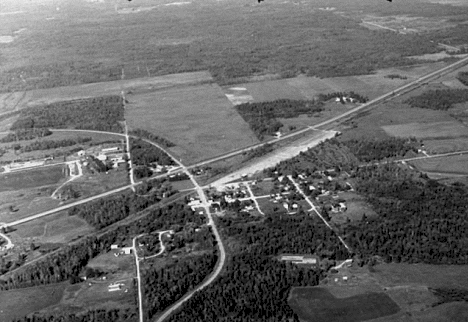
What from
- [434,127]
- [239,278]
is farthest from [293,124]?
[239,278]

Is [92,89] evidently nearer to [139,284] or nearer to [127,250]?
[127,250]

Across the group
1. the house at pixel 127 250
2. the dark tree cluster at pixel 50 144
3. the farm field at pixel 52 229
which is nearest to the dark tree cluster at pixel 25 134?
the dark tree cluster at pixel 50 144

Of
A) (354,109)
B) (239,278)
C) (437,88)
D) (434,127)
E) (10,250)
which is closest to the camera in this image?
(239,278)

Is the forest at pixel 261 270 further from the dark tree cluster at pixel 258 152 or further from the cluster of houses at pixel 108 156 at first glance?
the cluster of houses at pixel 108 156

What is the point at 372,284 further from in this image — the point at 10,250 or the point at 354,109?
the point at 354,109

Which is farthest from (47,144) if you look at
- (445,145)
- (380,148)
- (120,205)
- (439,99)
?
(439,99)

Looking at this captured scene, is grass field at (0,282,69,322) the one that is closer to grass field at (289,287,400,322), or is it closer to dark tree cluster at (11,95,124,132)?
grass field at (289,287,400,322)

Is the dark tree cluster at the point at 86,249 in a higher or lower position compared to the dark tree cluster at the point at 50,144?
higher
